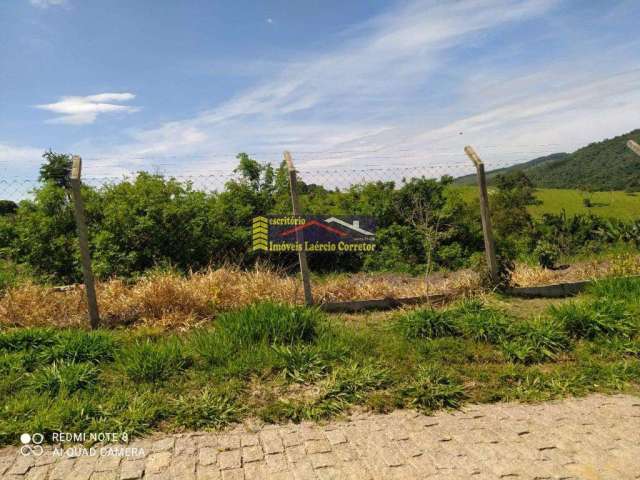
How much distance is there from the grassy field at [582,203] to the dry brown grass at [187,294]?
3909 millimetres

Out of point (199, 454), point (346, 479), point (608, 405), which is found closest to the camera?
point (346, 479)

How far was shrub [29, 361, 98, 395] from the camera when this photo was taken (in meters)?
3.70

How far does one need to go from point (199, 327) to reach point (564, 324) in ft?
13.7

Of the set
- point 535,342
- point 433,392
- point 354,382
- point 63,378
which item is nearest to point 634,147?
point 535,342

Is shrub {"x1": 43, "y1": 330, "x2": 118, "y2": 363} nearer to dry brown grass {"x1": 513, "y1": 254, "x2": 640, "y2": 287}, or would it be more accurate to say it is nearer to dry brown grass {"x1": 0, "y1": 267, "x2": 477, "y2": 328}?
dry brown grass {"x1": 0, "y1": 267, "x2": 477, "y2": 328}

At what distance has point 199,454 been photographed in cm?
293

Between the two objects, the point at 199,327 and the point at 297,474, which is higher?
the point at 199,327

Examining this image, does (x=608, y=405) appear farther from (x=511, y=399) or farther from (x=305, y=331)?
(x=305, y=331)

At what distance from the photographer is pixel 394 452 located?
2936mm

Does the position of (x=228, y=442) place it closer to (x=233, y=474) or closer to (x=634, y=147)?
(x=233, y=474)

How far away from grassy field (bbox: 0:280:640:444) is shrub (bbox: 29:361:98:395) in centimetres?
1

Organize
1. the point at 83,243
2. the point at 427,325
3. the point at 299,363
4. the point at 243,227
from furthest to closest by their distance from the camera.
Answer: the point at 243,227, the point at 83,243, the point at 427,325, the point at 299,363

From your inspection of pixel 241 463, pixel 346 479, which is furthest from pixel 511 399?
pixel 241 463

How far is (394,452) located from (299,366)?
140 centimetres
